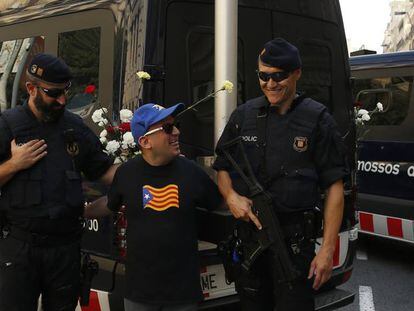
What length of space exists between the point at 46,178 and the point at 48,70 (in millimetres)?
450

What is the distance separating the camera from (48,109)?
2.17m

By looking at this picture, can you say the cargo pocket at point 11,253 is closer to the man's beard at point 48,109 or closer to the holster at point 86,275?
the holster at point 86,275

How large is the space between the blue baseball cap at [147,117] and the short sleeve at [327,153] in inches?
23.2

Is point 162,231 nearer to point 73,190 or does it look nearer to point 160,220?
point 160,220

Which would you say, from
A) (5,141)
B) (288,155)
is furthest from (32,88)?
(288,155)

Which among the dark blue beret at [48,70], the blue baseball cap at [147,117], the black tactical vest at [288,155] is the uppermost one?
the dark blue beret at [48,70]

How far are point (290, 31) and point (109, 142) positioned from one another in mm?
1489

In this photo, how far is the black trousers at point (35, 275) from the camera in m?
2.12

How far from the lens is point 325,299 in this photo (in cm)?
305

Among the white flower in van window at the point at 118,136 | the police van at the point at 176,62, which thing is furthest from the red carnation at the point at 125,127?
the police van at the point at 176,62

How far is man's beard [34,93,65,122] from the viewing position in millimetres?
2160

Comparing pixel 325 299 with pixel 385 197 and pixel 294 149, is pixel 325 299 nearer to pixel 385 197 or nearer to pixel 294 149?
pixel 294 149

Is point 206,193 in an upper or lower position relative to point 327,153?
lower

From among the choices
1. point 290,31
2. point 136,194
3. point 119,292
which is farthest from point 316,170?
point 290,31
